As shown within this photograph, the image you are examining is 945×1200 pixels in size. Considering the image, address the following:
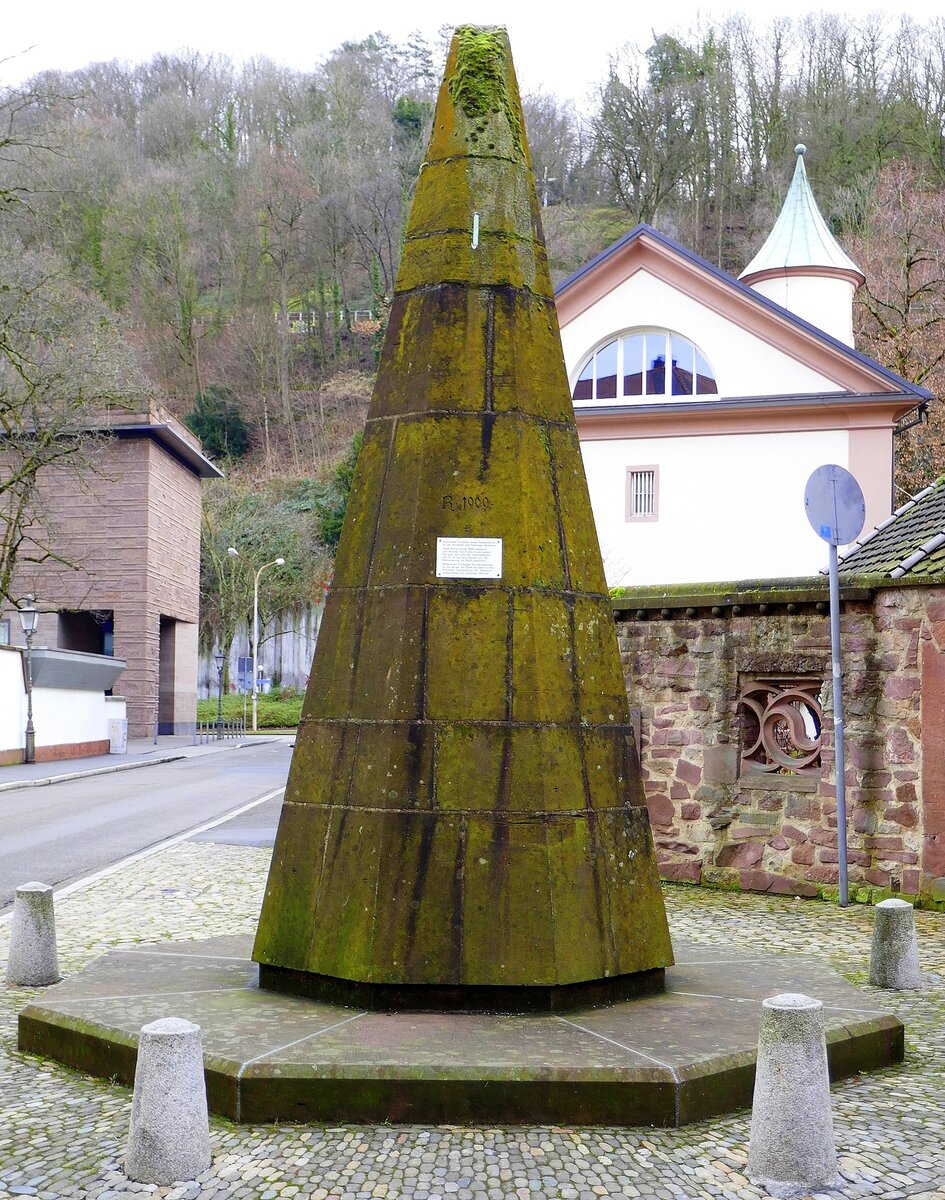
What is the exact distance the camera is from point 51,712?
32156 mm

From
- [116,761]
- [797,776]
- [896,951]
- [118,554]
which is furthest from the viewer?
[118,554]

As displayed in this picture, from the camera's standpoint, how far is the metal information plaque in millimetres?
6094

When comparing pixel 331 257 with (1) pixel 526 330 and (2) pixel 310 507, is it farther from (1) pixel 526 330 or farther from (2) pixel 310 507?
(1) pixel 526 330


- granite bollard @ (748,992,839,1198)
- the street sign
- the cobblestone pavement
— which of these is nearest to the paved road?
the cobblestone pavement

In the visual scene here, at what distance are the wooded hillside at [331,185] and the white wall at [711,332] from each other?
13515mm

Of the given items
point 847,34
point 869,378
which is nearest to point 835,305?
point 869,378

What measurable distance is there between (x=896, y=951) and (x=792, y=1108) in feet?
11.7

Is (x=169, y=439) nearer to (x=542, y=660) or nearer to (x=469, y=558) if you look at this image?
(x=469, y=558)

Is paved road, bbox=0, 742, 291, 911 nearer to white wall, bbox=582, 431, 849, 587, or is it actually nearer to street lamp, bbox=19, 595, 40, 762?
street lamp, bbox=19, 595, 40, 762

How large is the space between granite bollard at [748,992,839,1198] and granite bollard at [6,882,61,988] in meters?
4.60

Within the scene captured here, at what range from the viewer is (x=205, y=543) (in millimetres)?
56156

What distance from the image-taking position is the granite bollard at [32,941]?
759 cm

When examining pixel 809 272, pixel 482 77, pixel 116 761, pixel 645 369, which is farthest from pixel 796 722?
pixel 116 761

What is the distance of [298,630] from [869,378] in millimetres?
33999
